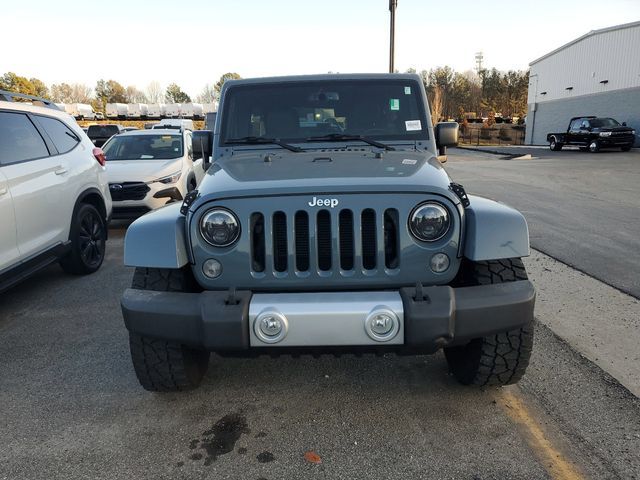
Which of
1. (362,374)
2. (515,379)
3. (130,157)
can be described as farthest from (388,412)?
(130,157)

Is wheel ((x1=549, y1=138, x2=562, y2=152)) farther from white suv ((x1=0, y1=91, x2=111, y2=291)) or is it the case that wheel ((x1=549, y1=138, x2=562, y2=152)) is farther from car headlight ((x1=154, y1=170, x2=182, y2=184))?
white suv ((x1=0, y1=91, x2=111, y2=291))

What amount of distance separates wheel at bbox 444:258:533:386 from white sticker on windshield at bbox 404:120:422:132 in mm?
1433

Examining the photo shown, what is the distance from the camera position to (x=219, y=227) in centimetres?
264

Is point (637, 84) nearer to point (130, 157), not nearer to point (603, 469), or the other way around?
point (130, 157)

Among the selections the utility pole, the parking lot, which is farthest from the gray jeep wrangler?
the utility pole

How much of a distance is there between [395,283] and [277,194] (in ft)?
2.48

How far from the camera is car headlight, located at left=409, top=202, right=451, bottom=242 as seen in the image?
8.66ft

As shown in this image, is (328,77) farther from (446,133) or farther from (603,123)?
(603,123)

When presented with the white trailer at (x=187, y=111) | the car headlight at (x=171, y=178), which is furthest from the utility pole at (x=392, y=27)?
the white trailer at (x=187, y=111)

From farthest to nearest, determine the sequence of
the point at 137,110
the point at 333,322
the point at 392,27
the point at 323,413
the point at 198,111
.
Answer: the point at 137,110
the point at 198,111
the point at 392,27
the point at 323,413
the point at 333,322

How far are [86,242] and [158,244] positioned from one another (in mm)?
3647

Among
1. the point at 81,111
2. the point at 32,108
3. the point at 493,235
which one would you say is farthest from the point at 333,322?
the point at 81,111

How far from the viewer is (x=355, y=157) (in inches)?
131

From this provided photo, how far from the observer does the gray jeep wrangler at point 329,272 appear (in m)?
2.44
